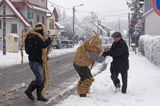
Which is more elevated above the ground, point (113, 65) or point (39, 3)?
point (39, 3)

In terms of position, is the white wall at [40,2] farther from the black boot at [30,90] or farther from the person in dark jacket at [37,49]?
the person in dark jacket at [37,49]

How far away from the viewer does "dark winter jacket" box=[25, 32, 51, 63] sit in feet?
34.5

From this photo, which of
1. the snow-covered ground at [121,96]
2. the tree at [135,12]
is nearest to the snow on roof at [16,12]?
the tree at [135,12]

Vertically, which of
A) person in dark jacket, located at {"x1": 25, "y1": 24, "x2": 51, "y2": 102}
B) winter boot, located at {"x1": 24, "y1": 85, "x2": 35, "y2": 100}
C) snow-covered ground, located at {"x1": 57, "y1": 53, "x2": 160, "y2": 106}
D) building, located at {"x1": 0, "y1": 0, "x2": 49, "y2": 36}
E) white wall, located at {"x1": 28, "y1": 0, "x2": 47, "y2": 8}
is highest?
white wall, located at {"x1": 28, "y1": 0, "x2": 47, "y2": 8}

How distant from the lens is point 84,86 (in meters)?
11.4

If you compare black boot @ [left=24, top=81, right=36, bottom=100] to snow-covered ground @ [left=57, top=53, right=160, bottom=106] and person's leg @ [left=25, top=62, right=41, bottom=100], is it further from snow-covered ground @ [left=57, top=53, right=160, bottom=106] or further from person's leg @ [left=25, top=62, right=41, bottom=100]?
snow-covered ground @ [left=57, top=53, right=160, bottom=106]

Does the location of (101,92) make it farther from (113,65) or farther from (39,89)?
(39,89)

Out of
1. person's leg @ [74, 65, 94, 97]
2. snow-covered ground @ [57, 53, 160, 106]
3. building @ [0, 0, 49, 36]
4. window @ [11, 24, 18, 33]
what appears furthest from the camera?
window @ [11, 24, 18, 33]

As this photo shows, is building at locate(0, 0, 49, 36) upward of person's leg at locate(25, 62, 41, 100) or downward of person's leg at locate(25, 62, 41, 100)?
upward

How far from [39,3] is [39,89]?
44.0 metres

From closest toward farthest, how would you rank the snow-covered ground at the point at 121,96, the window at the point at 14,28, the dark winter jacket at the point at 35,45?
the snow-covered ground at the point at 121,96 → the dark winter jacket at the point at 35,45 → the window at the point at 14,28

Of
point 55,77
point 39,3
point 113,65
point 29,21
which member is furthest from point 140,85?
point 39,3

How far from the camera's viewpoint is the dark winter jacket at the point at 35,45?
34.5 feet

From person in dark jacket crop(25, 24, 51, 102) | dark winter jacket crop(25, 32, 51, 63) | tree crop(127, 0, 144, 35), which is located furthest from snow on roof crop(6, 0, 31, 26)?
dark winter jacket crop(25, 32, 51, 63)
